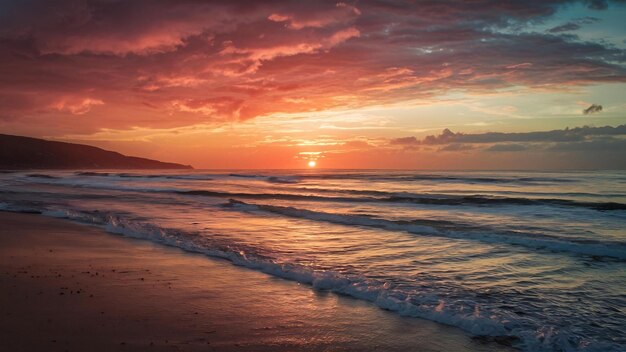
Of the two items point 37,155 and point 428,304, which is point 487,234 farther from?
point 37,155


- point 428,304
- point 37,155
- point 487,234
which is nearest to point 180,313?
point 428,304

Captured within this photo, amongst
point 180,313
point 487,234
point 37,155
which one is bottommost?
point 487,234

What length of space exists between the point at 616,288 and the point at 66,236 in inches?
590

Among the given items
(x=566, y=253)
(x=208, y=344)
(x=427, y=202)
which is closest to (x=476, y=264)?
(x=566, y=253)

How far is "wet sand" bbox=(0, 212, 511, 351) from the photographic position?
18.1 ft

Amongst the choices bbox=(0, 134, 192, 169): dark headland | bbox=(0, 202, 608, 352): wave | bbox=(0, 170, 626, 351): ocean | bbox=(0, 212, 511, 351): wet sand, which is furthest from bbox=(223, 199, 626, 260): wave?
bbox=(0, 134, 192, 169): dark headland

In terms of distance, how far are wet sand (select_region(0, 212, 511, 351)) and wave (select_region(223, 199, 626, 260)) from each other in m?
9.02

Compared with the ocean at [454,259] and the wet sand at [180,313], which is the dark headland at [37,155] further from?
the wet sand at [180,313]

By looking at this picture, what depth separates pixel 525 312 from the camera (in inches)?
282

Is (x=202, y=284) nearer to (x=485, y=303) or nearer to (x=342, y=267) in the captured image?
(x=342, y=267)

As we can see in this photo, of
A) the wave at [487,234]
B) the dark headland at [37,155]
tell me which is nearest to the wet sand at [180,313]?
the wave at [487,234]

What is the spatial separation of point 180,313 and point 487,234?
1271 cm

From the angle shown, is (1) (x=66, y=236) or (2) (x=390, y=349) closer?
(2) (x=390, y=349)

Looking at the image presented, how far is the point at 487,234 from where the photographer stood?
16125mm
